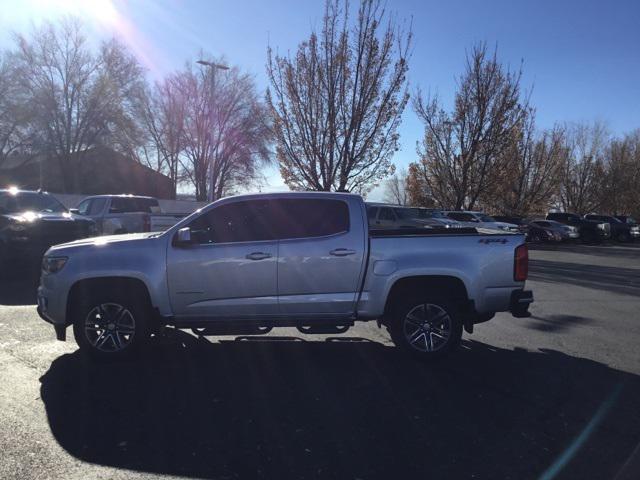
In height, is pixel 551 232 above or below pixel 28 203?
below

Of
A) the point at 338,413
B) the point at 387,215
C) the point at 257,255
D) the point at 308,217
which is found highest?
the point at 387,215

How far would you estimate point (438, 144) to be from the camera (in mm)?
32656

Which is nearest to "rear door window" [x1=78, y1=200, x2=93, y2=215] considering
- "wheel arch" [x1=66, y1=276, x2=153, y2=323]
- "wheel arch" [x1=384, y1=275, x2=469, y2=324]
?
"wheel arch" [x1=66, y1=276, x2=153, y2=323]

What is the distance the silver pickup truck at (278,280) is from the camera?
18.7 ft

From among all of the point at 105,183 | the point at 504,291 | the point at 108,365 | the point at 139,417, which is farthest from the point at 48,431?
the point at 105,183

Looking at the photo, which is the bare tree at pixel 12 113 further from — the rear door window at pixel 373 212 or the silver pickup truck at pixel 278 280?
the silver pickup truck at pixel 278 280

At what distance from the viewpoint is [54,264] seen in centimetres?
579

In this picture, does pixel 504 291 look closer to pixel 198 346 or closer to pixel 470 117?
pixel 198 346

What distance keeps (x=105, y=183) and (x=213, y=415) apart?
46717mm

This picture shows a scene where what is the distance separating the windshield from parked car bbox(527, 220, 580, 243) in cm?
2807

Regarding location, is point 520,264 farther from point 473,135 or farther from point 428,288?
point 473,135

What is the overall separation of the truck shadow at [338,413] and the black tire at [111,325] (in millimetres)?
181

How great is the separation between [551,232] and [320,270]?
30360mm

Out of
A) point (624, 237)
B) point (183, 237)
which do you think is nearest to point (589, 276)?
point (183, 237)
